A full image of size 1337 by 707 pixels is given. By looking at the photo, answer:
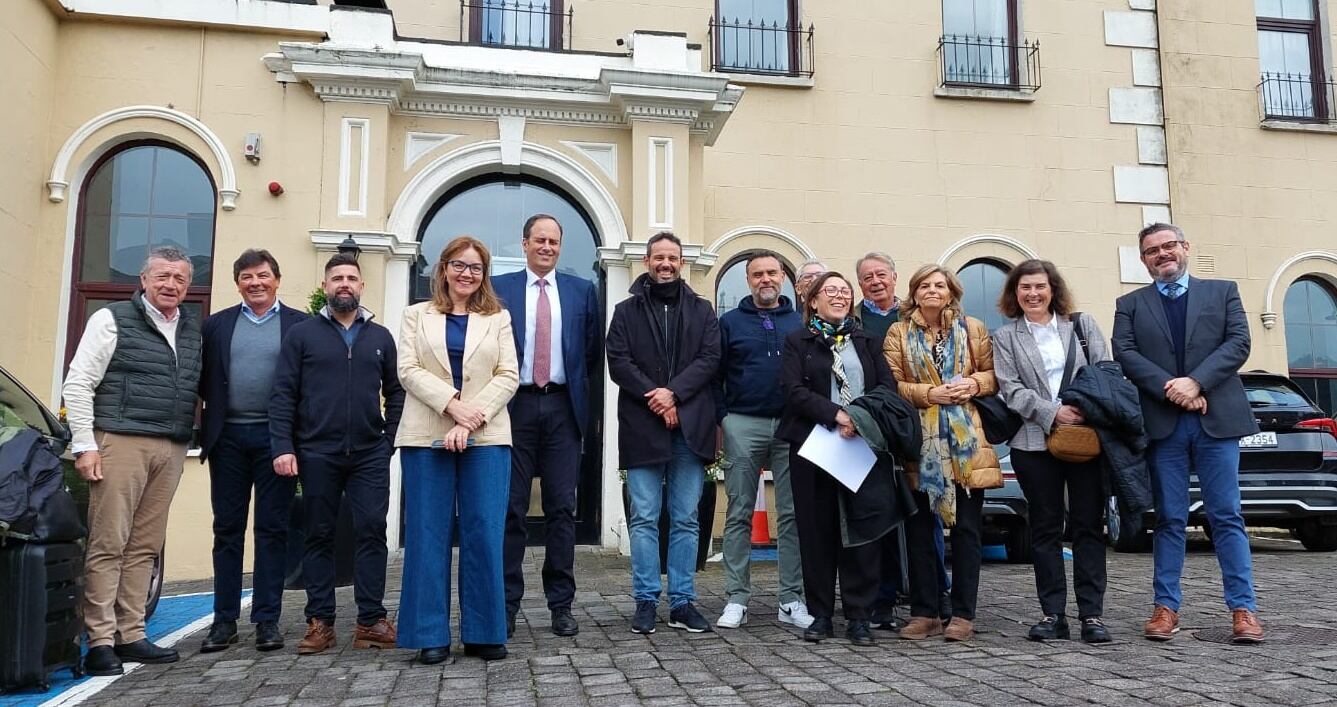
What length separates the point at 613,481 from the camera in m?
8.44

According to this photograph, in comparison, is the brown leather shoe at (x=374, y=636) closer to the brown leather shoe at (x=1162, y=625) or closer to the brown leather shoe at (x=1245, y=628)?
the brown leather shoe at (x=1162, y=625)

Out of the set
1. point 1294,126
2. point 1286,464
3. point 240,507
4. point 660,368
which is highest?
point 1294,126

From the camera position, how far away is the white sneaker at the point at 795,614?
4895 mm

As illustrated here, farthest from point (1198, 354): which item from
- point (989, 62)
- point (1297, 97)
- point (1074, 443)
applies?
point (1297, 97)

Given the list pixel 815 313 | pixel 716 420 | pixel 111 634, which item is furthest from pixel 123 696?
pixel 815 313

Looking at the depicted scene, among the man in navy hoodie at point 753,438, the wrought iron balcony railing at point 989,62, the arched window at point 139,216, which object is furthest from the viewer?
the wrought iron balcony railing at point 989,62

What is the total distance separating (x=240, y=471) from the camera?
15.6 feet

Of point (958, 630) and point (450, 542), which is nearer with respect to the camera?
point (450, 542)

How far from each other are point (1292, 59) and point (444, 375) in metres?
12.1

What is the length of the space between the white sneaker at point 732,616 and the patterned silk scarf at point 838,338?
118 cm

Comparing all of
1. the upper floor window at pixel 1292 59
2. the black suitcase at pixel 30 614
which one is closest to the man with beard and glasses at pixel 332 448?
the black suitcase at pixel 30 614

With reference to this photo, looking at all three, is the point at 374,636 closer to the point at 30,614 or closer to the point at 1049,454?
the point at 30,614

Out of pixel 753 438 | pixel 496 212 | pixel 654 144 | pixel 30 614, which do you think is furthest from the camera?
pixel 496 212

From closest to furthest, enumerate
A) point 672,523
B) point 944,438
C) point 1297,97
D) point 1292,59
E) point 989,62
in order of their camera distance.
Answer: point 944,438 < point 672,523 < point 989,62 < point 1297,97 < point 1292,59
